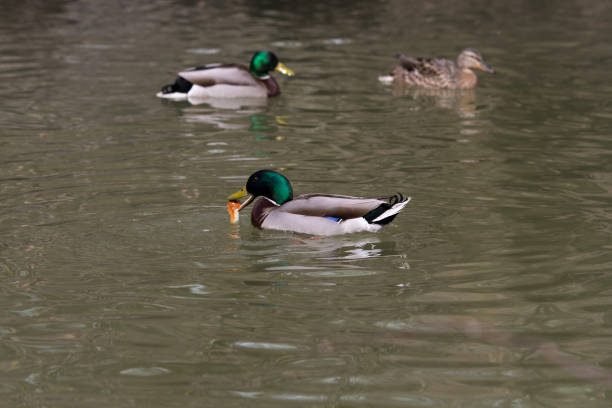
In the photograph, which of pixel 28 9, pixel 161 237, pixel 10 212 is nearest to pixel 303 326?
pixel 161 237

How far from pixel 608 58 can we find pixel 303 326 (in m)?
13.7

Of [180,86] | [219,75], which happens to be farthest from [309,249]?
[219,75]

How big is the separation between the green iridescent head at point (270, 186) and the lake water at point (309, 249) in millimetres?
344

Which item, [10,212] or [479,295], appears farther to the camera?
[10,212]

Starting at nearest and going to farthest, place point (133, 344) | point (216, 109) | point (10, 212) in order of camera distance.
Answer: point (133, 344)
point (10, 212)
point (216, 109)

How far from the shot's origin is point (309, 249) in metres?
8.05

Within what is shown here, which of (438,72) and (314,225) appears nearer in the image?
(314,225)

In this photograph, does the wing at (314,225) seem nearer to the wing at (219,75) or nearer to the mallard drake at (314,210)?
the mallard drake at (314,210)

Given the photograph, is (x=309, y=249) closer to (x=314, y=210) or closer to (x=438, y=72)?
(x=314, y=210)

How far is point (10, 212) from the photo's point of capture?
905cm

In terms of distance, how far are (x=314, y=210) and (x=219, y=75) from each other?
7630 millimetres

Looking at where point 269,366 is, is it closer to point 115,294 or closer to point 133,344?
point 133,344

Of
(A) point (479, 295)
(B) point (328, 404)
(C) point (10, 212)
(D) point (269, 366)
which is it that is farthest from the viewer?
(C) point (10, 212)

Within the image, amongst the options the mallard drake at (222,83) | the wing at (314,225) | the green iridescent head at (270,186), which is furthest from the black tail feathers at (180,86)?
the wing at (314,225)
